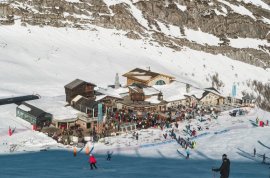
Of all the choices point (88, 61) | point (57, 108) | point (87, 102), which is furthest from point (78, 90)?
point (88, 61)

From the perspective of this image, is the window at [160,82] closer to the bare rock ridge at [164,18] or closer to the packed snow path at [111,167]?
the packed snow path at [111,167]

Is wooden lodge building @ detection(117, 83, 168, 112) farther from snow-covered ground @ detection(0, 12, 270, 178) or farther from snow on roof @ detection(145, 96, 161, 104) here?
snow-covered ground @ detection(0, 12, 270, 178)

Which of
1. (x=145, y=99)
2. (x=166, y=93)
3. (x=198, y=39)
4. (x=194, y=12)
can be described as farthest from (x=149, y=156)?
(x=194, y=12)

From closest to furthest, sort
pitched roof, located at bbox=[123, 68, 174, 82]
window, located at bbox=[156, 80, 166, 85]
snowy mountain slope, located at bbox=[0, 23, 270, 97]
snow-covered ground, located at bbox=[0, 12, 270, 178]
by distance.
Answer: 1. snow-covered ground, located at bbox=[0, 12, 270, 178]
2. pitched roof, located at bbox=[123, 68, 174, 82]
3. window, located at bbox=[156, 80, 166, 85]
4. snowy mountain slope, located at bbox=[0, 23, 270, 97]

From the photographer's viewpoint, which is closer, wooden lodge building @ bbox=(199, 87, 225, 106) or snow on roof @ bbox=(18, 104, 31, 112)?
snow on roof @ bbox=(18, 104, 31, 112)

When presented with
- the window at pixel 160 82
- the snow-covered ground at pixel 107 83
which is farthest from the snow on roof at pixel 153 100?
the window at pixel 160 82

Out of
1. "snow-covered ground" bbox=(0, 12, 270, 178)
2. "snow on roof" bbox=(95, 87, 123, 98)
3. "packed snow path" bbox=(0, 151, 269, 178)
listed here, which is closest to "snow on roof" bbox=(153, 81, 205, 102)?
"snow-covered ground" bbox=(0, 12, 270, 178)
